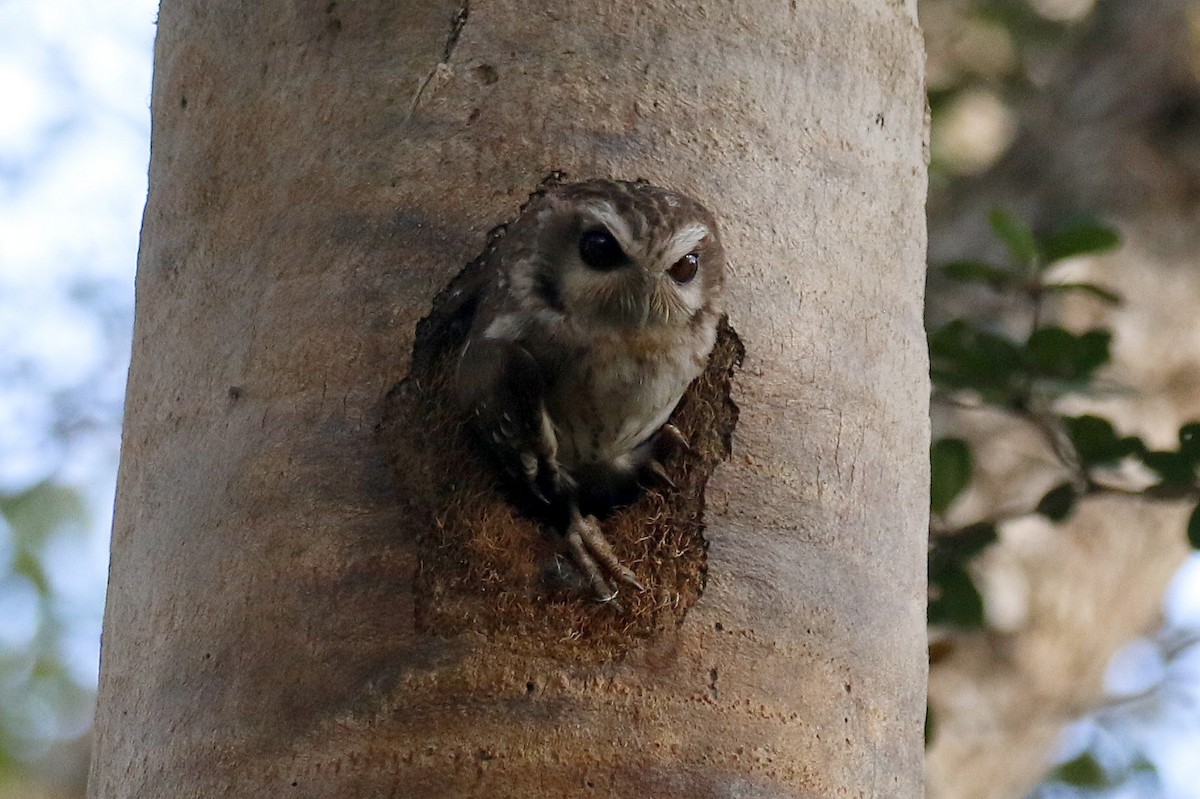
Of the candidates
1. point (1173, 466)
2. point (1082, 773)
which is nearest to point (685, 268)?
point (1173, 466)

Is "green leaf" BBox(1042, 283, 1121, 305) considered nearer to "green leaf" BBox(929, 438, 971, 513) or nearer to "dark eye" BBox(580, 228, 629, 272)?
"green leaf" BBox(929, 438, 971, 513)

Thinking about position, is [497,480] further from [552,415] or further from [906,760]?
[906,760]

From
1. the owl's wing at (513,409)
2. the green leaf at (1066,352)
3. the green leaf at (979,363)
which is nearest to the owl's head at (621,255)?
the owl's wing at (513,409)

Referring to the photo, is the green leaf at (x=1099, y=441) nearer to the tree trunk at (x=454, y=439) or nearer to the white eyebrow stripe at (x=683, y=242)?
the tree trunk at (x=454, y=439)

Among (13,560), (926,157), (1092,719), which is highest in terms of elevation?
(926,157)

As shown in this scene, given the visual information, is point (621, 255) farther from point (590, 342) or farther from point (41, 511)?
point (41, 511)

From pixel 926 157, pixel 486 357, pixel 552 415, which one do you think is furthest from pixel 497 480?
pixel 926 157
